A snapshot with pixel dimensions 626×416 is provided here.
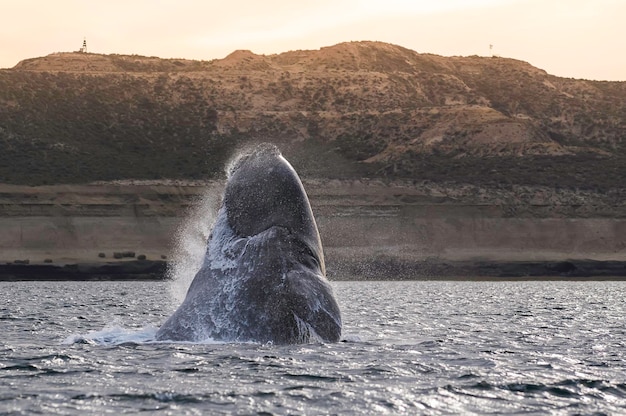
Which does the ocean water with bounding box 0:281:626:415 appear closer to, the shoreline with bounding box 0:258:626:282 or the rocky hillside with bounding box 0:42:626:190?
the shoreline with bounding box 0:258:626:282

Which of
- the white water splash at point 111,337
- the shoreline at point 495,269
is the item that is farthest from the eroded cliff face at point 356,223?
the white water splash at point 111,337

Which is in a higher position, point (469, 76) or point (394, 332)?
point (469, 76)

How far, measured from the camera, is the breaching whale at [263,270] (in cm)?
1622

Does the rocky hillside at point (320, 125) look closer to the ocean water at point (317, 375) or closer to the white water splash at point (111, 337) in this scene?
the white water splash at point (111, 337)

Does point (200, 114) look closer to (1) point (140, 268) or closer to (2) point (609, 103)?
(1) point (140, 268)

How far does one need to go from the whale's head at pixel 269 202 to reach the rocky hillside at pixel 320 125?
79.1 meters

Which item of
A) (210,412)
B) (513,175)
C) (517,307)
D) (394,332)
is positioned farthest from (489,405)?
(513,175)

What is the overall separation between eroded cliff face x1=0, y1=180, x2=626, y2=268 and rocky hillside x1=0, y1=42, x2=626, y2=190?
4.58 m

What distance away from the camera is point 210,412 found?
517 inches

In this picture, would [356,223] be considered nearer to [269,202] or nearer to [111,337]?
[111,337]

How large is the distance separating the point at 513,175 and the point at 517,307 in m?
59.2

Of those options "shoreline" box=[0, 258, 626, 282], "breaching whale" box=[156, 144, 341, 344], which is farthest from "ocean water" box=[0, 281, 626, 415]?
"shoreline" box=[0, 258, 626, 282]

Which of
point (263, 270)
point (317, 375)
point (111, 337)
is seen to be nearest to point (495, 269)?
point (111, 337)

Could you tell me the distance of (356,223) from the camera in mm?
90625
